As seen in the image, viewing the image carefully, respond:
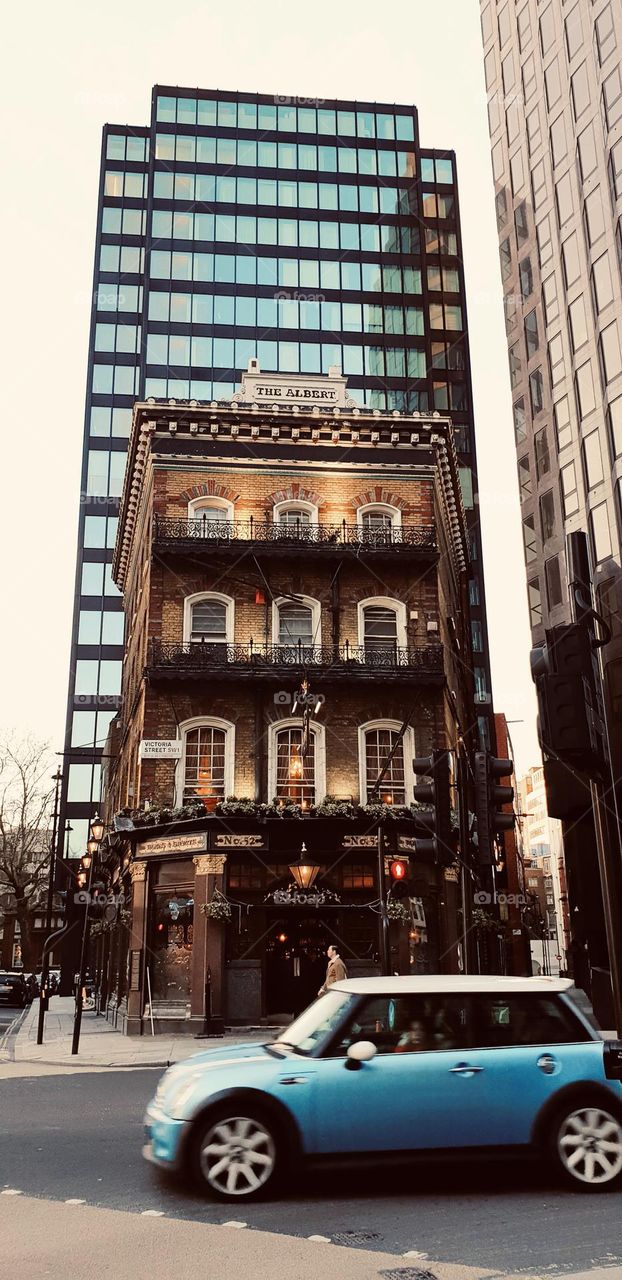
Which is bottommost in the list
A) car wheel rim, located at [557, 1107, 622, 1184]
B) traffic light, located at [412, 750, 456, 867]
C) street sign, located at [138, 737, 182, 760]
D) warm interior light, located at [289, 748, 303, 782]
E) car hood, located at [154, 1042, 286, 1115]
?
car wheel rim, located at [557, 1107, 622, 1184]

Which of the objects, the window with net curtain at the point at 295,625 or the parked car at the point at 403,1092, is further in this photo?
the window with net curtain at the point at 295,625

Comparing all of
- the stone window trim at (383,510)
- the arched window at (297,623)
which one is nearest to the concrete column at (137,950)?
the arched window at (297,623)

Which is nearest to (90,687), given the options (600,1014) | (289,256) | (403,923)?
(289,256)

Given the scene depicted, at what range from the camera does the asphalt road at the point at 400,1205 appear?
6.25m

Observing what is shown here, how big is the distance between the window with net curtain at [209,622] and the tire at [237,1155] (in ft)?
69.9

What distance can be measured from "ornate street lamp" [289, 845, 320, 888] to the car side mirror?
16.7 m

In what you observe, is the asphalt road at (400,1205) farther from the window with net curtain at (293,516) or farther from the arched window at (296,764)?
the window with net curtain at (293,516)

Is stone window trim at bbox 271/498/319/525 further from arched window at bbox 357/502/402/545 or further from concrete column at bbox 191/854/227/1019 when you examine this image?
concrete column at bbox 191/854/227/1019

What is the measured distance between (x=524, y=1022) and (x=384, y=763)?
19.8 metres

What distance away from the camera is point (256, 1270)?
5.89 meters

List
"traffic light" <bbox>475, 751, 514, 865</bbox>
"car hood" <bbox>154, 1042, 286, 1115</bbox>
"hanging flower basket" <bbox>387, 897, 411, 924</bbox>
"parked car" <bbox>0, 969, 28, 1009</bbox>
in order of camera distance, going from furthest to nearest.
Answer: "parked car" <bbox>0, 969, 28, 1009</bbox>
"hanging flower basket" <bbox>387, 897, 411, 924</bbox>
"traffic light" <bbox>475, 751, 514, 865</bbox>
"car hood" <bbox>154, 1042, 286, 1115</bbox>

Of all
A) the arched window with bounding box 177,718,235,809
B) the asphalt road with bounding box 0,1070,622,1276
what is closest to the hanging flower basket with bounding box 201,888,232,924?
the arched window with bounding box 177,718,235,809

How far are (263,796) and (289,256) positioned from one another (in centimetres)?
4523

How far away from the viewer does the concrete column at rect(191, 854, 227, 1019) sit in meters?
24.4
